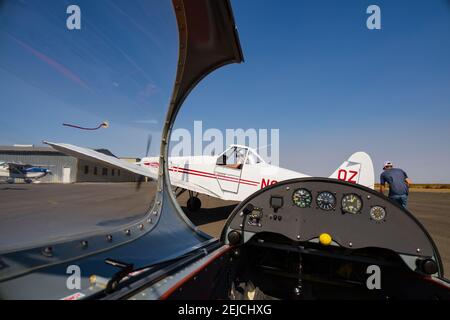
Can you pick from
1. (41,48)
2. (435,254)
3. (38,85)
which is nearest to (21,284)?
(38,85)

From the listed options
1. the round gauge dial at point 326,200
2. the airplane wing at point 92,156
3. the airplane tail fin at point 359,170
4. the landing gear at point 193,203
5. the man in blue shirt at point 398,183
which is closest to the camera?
the airplane wing at point 92,156

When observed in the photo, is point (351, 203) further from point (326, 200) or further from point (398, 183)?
point (398, 183)

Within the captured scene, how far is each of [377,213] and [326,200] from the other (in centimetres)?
31

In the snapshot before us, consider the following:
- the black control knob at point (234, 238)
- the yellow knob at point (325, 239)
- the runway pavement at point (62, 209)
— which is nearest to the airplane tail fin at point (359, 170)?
the yellow knob at point (325, 239)

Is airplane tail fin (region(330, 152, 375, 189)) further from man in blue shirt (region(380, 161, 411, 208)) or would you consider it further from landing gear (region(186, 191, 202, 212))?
landing gear (region(186, 191, 202, 212))

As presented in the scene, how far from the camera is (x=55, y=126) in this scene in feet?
3.38

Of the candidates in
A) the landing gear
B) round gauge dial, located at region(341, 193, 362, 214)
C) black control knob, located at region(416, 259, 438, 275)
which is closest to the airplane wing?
round gauge dial, located at region(341, 193, 362, 214)

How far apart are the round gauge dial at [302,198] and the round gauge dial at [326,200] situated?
65 millimetres

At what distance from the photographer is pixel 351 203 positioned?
1629 mm

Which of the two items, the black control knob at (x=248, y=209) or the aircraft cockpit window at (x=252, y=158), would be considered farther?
the aircraft cockpit window at (x=252, y=158)

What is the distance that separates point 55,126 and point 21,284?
0.63 metres

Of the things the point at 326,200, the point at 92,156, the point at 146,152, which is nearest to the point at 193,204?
the point at 146,152

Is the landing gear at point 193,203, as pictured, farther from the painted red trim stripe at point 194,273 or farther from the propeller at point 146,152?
the painted red trim stripe at point 194,273

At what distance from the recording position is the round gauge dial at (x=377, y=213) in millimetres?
1495
